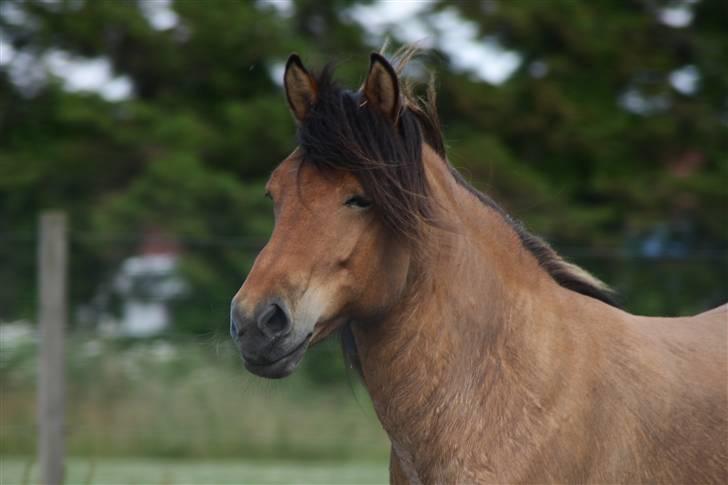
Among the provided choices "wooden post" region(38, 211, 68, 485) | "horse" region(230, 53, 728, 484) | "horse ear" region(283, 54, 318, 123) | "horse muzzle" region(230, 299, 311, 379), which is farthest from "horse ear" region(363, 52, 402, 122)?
"wooden post" region(38, 211, 68, 485)

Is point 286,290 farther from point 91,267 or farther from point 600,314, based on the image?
point 91,267

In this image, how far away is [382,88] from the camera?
3.32 m

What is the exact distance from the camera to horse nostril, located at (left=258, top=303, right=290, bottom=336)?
3.03 metres

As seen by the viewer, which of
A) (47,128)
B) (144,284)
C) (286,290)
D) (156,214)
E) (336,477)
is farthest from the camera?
(47,128)

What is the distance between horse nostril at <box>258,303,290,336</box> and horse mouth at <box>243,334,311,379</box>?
7 centimetres

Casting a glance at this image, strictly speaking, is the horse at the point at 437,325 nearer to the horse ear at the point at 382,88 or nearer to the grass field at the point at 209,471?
the horse ear at the point at 382,88

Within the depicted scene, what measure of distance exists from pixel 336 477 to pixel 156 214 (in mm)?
4997

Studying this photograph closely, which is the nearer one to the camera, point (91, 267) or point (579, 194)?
point (91, 267)

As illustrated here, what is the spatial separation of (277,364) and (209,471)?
6.61 m

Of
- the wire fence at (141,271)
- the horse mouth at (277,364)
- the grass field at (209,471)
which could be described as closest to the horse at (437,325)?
the horse mouth at (277,364)

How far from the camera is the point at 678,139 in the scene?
15.5 metres

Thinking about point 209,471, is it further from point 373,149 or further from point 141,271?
point 373,149

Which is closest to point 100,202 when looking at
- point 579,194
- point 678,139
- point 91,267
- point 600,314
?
point 91,267

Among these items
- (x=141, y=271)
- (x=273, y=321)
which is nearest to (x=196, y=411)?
(x=141, y=271)
